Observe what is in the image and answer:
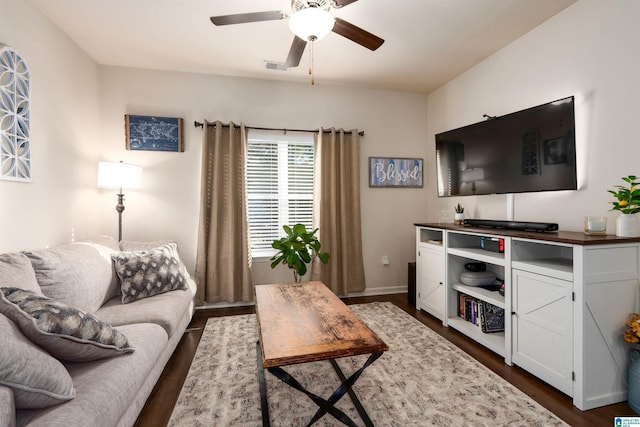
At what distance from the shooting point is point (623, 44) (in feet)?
6.52

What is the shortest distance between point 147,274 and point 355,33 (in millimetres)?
2395

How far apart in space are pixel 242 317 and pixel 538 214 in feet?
9.92

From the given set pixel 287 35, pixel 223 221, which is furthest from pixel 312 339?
pixel 287 35

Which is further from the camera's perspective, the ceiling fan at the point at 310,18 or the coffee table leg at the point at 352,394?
the ceiling fan at the point at 310,18

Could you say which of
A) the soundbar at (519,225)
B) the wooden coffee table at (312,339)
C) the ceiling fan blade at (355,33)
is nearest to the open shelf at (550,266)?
the soundbar at (519,225)

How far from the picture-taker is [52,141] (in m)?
2.44

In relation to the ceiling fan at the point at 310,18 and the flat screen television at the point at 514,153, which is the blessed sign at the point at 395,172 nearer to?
the flat screen television at the point at 514,153

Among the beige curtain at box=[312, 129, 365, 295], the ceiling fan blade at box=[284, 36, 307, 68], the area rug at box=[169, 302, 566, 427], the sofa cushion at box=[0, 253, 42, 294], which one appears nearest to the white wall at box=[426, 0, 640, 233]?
the area rug at box=[169, 302, 566, 427]

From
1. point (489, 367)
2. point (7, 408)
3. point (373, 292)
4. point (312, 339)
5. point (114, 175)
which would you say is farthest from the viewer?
point (373, 292)

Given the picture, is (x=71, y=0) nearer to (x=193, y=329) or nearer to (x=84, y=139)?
(x=84, y=139)

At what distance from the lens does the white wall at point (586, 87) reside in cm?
197

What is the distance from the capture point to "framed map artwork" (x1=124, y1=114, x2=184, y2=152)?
3.26 m

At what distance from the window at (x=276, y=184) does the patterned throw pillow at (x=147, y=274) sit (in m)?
1.16

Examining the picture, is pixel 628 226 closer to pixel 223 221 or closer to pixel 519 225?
pixel 519 225
